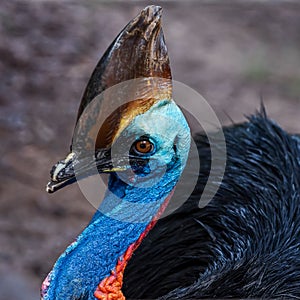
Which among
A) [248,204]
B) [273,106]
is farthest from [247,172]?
[273,106]

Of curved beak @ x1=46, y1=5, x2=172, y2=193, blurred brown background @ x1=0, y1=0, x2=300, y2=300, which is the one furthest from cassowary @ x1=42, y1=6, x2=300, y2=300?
blurred brown background @ x1=0, y1=0, x2=300, y2=300

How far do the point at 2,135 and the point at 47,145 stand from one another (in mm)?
228

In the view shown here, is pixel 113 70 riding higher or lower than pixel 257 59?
lower

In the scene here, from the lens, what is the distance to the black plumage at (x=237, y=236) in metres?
1.82

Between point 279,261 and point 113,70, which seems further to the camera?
point 279,261

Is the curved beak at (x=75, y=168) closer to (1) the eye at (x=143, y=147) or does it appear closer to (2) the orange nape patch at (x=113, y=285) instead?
(1) the eye at (x=143, y=147)

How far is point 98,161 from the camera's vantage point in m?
1.64

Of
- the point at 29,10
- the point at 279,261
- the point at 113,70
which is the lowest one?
the point at 279,261

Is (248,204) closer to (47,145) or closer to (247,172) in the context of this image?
(247,172)

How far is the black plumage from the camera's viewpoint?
182cm

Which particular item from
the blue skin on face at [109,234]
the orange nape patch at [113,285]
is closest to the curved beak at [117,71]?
the blue skin on face at [109,234]

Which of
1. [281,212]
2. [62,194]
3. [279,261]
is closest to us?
[279,261]

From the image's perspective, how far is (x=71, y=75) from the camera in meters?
4.14

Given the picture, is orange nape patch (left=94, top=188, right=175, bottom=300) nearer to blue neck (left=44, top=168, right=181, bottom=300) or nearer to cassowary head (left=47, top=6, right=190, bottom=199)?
blue neck (left=44, top=168, right=181, bottom=300)
